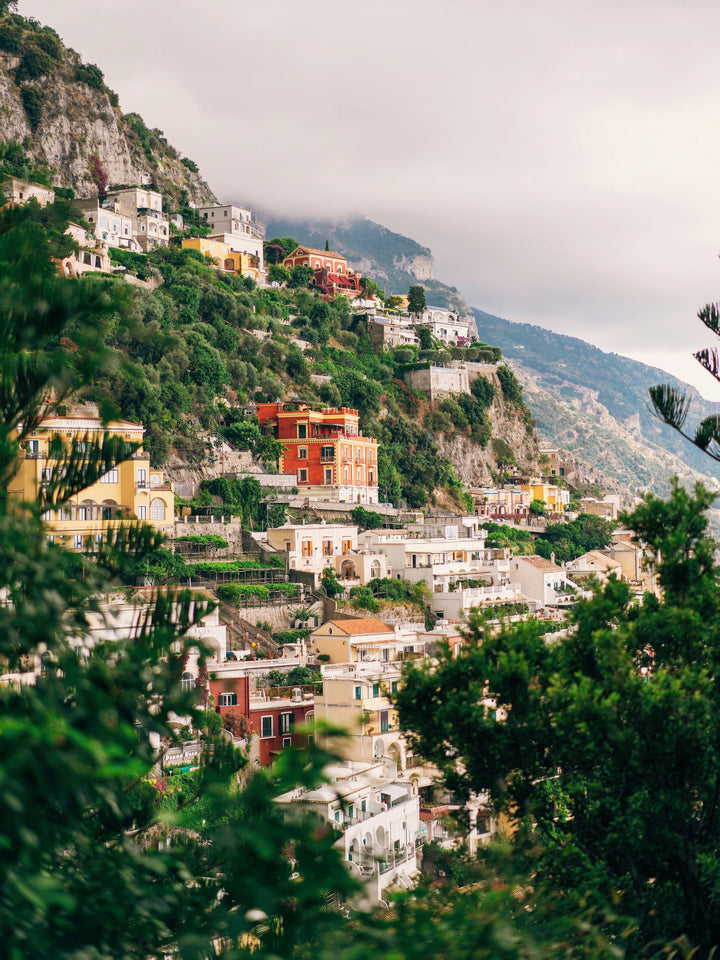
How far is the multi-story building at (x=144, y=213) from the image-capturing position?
63.3 m

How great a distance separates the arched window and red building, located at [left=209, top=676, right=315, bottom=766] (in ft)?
36.4

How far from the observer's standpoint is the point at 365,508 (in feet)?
172

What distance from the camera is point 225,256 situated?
224ft

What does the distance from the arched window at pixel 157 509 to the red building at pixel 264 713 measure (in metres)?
11.1

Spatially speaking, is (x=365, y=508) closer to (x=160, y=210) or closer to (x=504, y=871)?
(x=160, y=210)

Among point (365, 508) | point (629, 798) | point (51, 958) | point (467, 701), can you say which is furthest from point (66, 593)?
point (365, 508)

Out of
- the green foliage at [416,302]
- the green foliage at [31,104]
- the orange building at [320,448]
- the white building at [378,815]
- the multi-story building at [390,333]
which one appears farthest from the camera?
the green foliage at [416,302]

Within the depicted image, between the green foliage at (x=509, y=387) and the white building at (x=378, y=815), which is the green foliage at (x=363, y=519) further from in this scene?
the green foliage at (x=509, y=387)

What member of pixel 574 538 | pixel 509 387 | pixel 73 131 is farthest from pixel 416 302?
pixel 73 131

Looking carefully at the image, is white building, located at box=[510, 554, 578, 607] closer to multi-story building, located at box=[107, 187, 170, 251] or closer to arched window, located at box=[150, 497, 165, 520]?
arched window, located at box=[150, 497, 165, 520]

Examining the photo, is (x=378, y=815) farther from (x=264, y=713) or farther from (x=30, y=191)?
(x=30, y=191)

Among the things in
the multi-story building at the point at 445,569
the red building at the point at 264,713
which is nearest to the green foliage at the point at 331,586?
the multi-story building at the point at 445,569

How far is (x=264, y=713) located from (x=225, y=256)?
4593cm

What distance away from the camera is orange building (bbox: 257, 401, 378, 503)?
5294 cm
